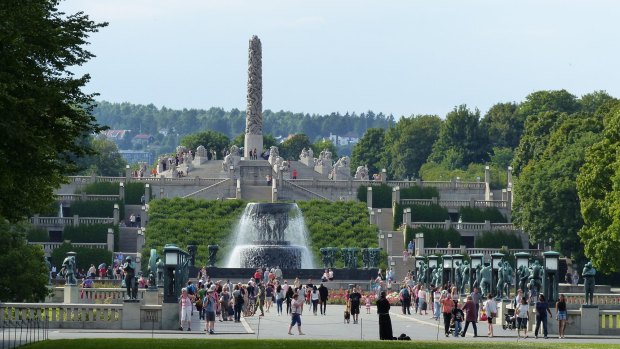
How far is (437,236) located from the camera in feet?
360

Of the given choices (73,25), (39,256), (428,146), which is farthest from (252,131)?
(73,25)

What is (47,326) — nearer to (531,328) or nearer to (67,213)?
(531,328)

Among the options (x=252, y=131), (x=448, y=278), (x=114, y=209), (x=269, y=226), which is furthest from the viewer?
(x=252, y=131)

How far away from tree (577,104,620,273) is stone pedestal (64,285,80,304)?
→ 2342cm

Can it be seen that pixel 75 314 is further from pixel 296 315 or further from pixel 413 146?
A: pixel 413 146

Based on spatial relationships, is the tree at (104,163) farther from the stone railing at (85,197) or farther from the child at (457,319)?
the child at (457,319)

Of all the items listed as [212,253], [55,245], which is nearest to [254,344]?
[212,253]

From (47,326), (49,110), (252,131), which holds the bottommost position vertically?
(47,326)

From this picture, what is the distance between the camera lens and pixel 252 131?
443 ft

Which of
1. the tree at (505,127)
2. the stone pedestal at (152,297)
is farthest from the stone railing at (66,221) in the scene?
the tree at (505,127)

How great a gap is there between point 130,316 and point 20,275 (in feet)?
21.7

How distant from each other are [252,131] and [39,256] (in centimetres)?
7363

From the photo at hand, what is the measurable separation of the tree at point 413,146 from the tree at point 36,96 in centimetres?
13934

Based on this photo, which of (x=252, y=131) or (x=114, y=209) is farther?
(x=252, y=131)
